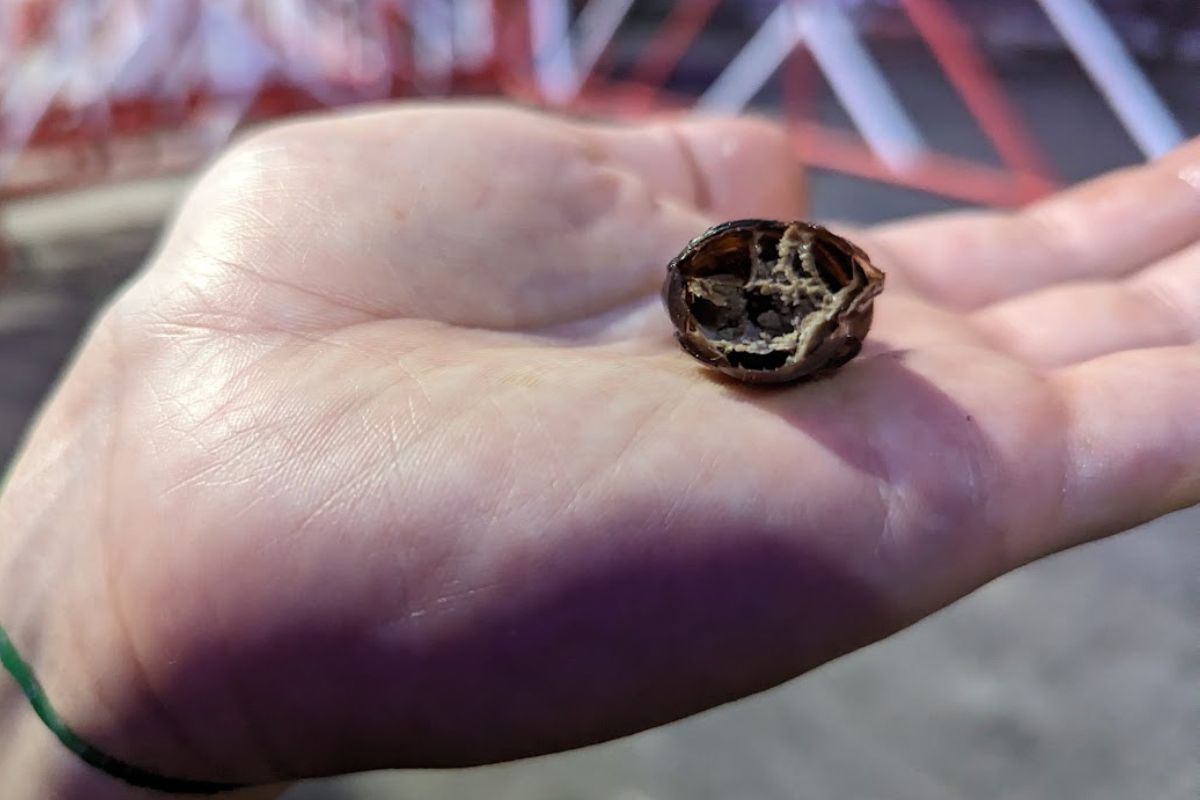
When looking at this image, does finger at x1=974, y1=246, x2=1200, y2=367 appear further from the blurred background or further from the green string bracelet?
the green string bracelet

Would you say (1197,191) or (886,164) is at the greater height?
(1197,191)

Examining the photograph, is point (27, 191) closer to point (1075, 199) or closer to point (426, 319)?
point (426, 319)

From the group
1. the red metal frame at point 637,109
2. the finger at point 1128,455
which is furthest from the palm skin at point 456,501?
the red metal frame at point 637,109

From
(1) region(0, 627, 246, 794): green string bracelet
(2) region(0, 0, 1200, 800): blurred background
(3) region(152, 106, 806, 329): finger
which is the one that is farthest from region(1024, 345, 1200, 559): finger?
(1) region(0, 627, 246, 794): green string bracelet

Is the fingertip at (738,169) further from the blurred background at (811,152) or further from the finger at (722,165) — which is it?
the blurred background at (811,152)

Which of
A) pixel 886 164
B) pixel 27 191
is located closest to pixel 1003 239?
pixel 886 164

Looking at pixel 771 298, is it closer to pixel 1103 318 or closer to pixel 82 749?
pixel 1103 318
